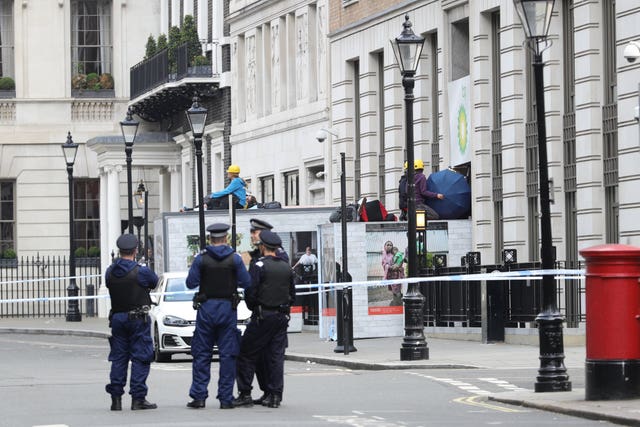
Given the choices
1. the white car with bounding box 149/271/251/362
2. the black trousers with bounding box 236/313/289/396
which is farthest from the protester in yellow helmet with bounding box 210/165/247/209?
the black trousers with bounding box 236/313/289/396

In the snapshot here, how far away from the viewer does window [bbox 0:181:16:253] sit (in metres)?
65.0

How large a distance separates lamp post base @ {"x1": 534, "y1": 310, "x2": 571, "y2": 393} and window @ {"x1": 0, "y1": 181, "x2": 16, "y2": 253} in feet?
152

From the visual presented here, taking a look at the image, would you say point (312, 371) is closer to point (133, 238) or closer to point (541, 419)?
point (133, 238)

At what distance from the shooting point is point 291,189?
49531 mm

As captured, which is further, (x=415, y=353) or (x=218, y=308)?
(x=415, y=353)

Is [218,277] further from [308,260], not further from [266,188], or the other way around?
[266,188]

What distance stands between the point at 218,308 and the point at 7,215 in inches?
1837

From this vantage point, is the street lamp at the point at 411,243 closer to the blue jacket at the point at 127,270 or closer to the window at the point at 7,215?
the blue jacket at the point at 127,270

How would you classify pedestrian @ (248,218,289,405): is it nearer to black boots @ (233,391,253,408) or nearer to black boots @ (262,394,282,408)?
black boots @ (262,394,282,408)

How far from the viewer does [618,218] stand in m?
31.4

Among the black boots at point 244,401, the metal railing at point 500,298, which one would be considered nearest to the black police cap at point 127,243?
the black boots at point 244,401

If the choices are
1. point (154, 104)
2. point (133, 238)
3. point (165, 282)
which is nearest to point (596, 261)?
point (133, 238)

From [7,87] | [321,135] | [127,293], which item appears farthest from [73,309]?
[127,293]

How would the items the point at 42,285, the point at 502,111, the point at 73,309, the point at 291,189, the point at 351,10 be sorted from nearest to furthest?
the point at 502,111
the point at 351,10
the point at 291,189
the point at 73,309
the point at 42,285
